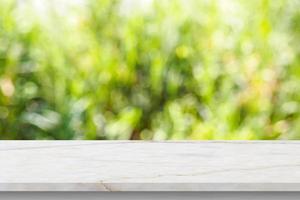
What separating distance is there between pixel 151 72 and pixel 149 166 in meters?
1.36

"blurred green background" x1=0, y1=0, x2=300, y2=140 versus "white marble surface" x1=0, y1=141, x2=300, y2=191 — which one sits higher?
"white marble surface" x1=0, y1=141, x2=300, y2=191

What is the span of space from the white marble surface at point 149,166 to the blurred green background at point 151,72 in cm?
38

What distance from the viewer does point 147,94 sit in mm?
5273

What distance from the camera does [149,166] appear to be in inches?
156

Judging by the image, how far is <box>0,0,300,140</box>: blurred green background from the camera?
17.0ft

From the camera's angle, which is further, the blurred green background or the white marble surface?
the blurred green background

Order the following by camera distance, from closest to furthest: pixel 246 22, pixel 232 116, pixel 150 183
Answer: pixel 150 183 < pixel 232 116 < pixel 246 22

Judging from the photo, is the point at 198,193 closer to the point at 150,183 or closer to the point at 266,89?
the point at 150,183

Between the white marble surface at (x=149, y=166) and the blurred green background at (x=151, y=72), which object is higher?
the white marble surface at (x=149, y=166)

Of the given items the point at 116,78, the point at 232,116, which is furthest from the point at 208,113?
the point at 116,78

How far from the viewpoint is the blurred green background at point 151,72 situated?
5.17 m

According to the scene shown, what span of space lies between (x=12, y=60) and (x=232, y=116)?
1124mm

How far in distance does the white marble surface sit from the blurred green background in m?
0.38

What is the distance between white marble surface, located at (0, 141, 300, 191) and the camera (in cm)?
351
